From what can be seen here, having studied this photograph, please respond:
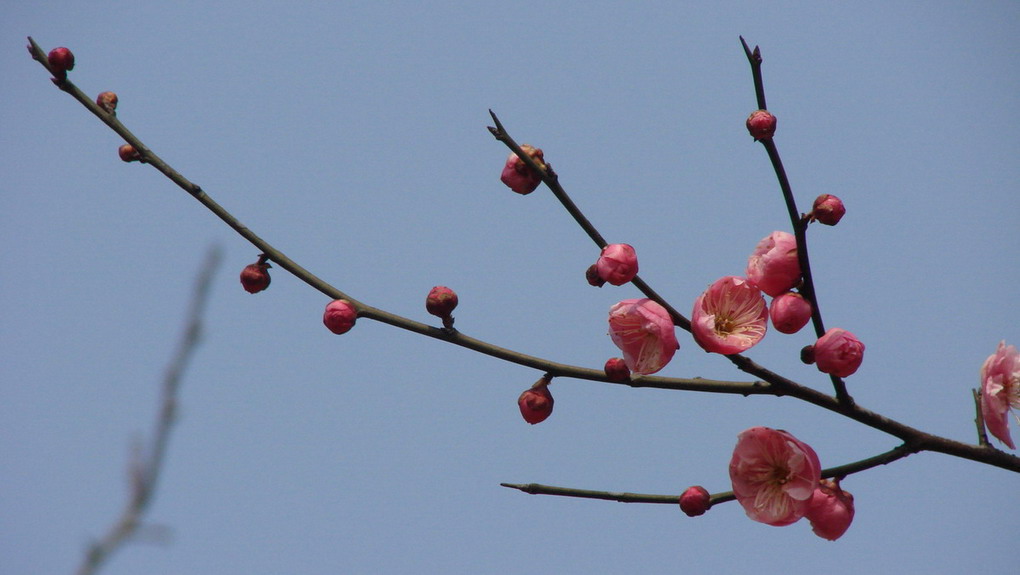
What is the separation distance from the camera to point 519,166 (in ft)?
→ 6.27

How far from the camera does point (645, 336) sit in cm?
189

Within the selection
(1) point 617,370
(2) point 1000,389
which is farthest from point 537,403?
(2) point 1000,389

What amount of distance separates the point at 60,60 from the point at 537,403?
1.24 m

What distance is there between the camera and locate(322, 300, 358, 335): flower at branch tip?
6.31ft

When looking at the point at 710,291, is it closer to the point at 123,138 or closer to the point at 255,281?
the point at 255,281

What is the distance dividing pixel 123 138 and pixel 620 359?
114 centimetres

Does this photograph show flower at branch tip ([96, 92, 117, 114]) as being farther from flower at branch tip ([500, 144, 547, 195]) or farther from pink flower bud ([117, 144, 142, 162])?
flower at branch tip ([500, 144, 547, 195])

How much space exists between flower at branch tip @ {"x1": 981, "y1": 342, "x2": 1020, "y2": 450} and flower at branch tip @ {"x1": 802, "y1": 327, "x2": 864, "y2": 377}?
16.3 inches

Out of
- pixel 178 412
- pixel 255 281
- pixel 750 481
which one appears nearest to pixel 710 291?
pixel 750 481

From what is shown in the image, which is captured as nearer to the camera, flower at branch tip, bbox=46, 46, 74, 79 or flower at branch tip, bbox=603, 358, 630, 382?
flower at branch tip, bbox=603, 358, 630, 382

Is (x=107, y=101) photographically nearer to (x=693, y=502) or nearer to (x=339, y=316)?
(x=339, y=316)

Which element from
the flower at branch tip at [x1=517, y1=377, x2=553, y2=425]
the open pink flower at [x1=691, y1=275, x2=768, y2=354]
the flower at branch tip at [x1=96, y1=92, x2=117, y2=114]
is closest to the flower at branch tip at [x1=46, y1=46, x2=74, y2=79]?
the flower at branch tip at [x1=96, y1=92, x2=117, y2=114]

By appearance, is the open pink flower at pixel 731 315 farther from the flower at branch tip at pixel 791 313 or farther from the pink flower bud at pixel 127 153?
the pink flower bud at pixel 127 153

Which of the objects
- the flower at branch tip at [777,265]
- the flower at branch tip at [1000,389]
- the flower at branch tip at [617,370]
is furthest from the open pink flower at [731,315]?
the flower at branch tip at [1000,389]
